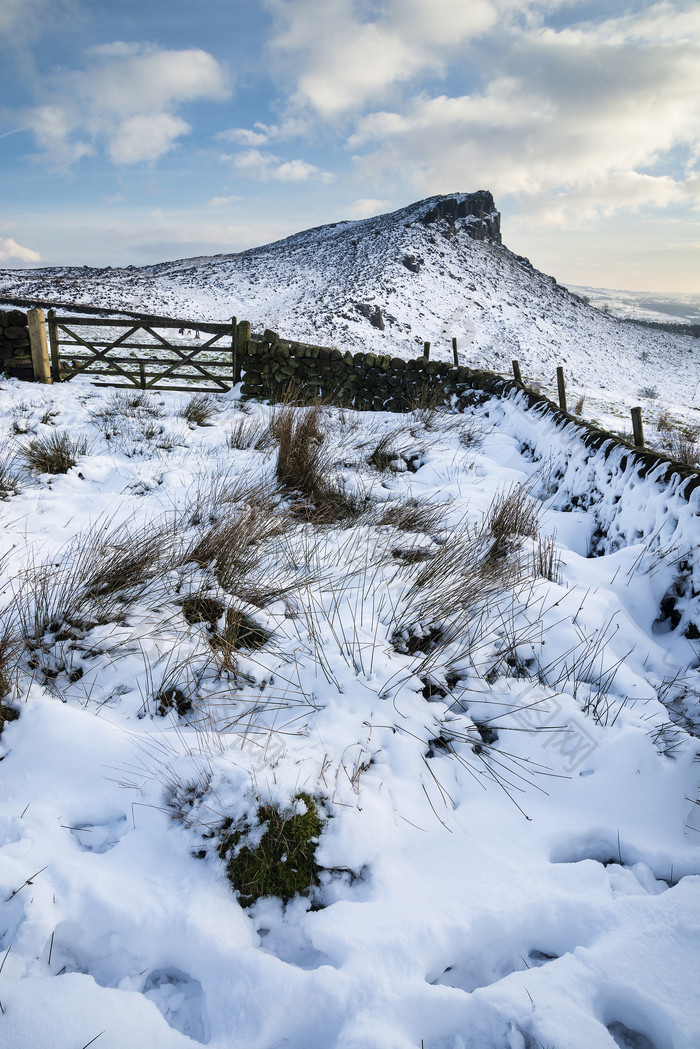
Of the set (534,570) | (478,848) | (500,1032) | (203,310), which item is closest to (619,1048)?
(500,1032)

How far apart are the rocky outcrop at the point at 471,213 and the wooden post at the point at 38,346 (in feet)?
121

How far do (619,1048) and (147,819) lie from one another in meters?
1.39

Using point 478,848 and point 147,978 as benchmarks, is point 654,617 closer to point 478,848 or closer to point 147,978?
point 478,848

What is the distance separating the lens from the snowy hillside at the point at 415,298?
2256 centimetres

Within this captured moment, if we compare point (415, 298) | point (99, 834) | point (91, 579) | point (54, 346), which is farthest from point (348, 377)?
point (415, 298)

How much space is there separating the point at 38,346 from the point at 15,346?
358 millimetres

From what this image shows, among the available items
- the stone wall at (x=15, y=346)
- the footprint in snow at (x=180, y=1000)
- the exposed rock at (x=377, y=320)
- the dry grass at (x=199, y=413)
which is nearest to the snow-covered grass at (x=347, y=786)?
the footprint in snow at (x=180, y=1000)

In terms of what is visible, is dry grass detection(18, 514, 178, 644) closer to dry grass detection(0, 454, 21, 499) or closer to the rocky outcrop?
dry grass detection(0, 454, 21, 499)

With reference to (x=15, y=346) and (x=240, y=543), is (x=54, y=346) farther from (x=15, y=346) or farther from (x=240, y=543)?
(x=240, y=543)

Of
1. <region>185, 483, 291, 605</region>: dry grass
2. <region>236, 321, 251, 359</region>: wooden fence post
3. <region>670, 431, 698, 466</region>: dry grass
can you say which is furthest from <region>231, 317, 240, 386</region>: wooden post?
<region>670, 431, 698, 466</region>: dry grass

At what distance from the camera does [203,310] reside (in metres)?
24.0

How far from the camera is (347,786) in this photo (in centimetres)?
171

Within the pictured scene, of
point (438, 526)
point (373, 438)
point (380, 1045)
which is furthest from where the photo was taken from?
point (373, 438)

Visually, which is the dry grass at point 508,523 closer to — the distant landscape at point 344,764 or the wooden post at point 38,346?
the distant landscape at point 344,764
